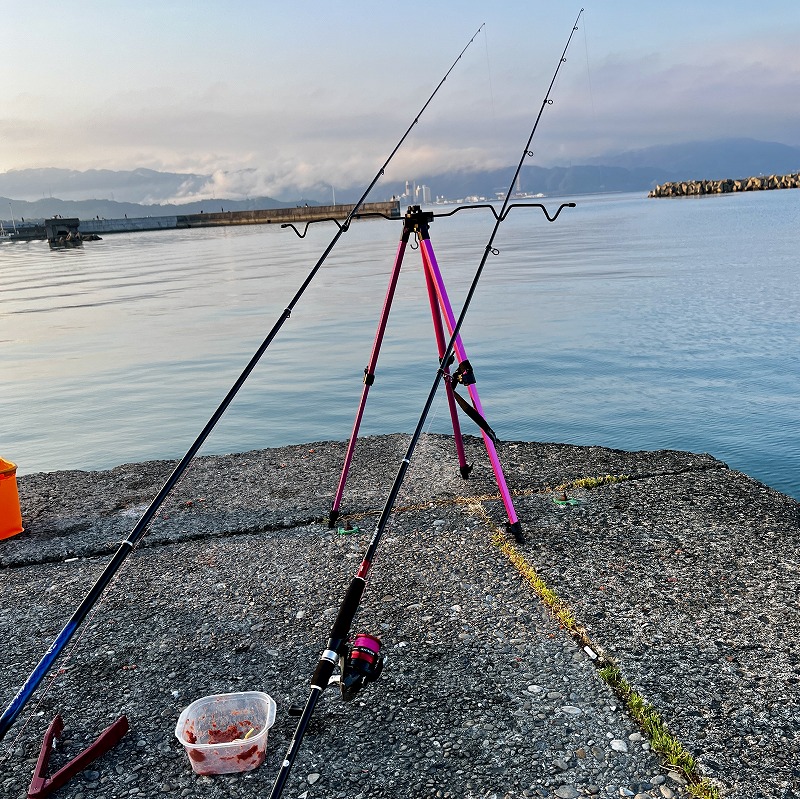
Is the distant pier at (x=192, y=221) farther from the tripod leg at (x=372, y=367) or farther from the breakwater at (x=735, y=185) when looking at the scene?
the tripod leg at (x=372, y=367)

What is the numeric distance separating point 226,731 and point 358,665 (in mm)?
884

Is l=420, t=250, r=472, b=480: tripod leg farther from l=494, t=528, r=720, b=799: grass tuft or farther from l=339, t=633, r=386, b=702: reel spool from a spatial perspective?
l=339, t=633, r=386, b=702: reel spool

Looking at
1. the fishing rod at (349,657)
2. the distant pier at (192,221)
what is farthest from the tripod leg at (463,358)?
the distant pier at (192,221)

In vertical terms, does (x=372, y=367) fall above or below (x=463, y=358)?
below

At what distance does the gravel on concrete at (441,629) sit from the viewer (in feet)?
9.28

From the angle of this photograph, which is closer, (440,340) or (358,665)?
(358,665)

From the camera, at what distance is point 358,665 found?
8.46 feet

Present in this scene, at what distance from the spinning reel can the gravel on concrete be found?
0.48 metres

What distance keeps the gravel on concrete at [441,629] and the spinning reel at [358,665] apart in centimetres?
48

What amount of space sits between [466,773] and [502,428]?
309 inches

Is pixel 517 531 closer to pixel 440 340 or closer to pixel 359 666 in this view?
pixel 440 340

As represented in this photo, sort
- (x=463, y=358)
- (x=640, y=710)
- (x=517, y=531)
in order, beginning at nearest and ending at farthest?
(x=640, y=710) < (x=463, y=358) < (x=517, y=531)

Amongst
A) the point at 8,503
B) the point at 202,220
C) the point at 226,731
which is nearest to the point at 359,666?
the point at 226,731

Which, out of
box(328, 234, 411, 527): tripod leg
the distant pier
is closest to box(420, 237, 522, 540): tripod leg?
box(328, 234, 411, 527): tripod leg
